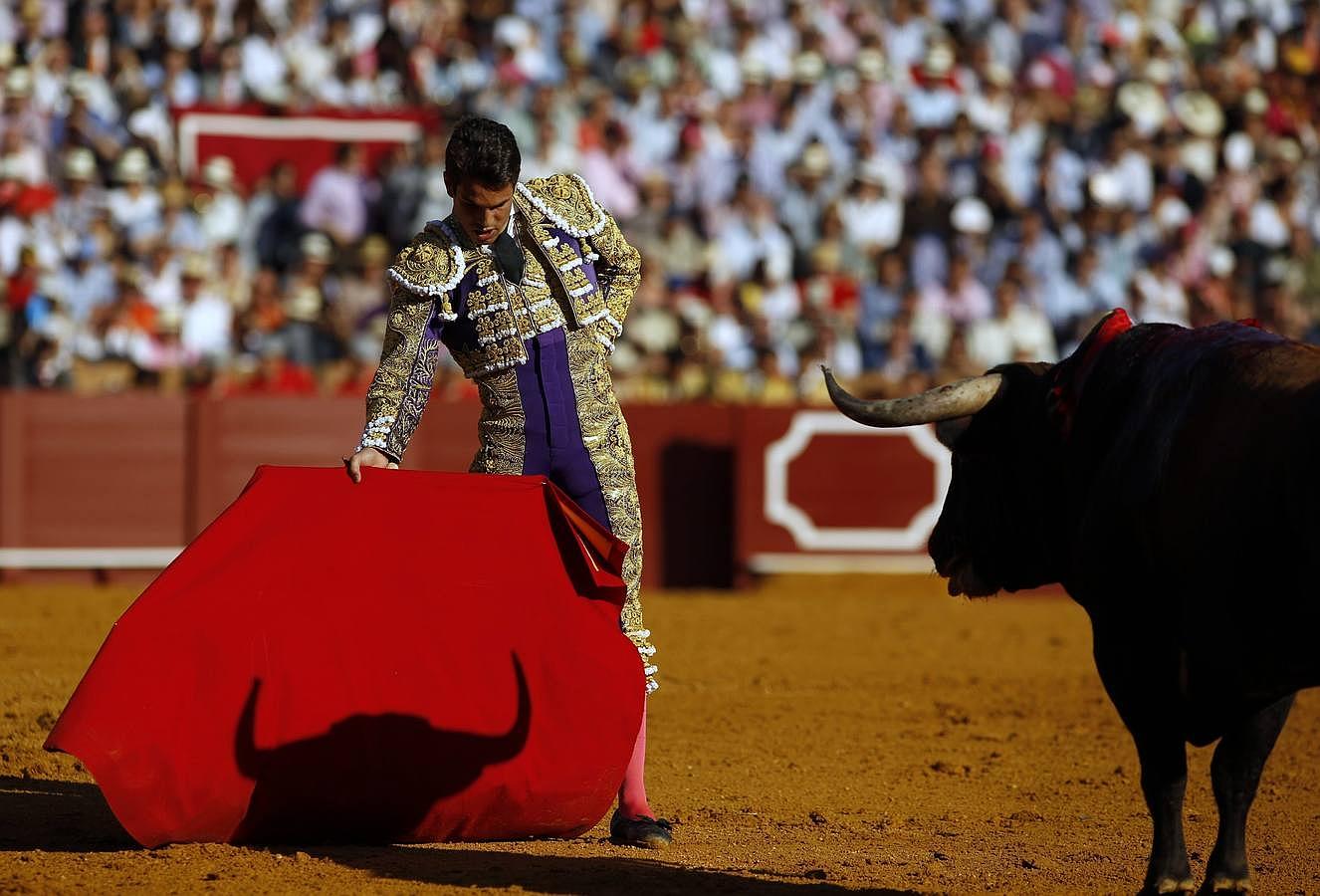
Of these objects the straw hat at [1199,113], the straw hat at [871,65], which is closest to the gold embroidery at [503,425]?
the straw hat at [871,65]

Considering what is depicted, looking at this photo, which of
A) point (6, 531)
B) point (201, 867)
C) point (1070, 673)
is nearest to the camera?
point (201, 867)

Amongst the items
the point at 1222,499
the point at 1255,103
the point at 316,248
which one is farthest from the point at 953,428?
the point at 1255,103

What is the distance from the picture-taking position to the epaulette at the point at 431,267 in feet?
13.1

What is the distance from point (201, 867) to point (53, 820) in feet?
2.39

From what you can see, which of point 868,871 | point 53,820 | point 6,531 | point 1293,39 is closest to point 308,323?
point 6,531

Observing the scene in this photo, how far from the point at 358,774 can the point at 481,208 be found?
121 cm

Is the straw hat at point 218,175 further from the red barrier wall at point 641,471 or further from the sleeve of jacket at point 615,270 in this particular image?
the sleeve of jacket at point 615,270

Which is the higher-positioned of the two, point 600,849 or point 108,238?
point 108,238

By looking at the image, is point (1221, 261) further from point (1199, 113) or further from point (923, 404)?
point (923, 404)

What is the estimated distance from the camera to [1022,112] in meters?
13.1

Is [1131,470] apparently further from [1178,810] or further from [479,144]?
[479,144]

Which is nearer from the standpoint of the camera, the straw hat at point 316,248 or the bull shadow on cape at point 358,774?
the bull shadow on cape at point 358,774

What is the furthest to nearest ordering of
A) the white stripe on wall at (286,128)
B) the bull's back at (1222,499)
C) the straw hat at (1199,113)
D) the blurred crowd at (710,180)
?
the straw hat at (1199,113), the white stripe on wall at (286,128), the blurred crowd at (710,180), the bull's back at (1222,499)

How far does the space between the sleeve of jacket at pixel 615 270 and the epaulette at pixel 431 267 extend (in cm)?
33
